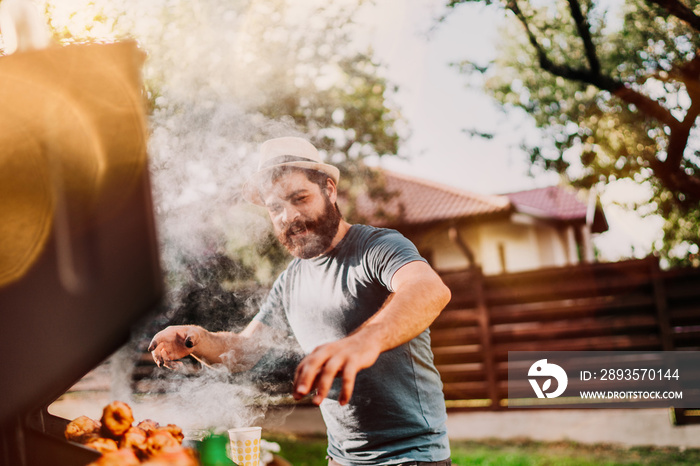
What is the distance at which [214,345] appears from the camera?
6.37ft

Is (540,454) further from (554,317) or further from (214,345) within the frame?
(214,345)

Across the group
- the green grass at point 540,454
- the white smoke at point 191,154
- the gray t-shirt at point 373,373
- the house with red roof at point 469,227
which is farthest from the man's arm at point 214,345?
the house with red roof at point 469,227

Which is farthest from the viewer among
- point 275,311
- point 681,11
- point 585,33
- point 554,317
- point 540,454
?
point 554,317

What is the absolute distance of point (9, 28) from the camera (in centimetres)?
135

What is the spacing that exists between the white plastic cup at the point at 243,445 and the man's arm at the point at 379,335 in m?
0.61

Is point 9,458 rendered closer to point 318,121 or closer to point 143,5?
point 143,5

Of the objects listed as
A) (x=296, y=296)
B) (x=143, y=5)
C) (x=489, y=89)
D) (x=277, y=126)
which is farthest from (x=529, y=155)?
(x=296, y=296)

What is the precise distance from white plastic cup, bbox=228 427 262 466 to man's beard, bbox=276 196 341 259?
0.63m

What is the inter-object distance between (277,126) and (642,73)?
4.95 m

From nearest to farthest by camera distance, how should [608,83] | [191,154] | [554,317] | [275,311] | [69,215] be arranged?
[69,215] < [275,311] < [191,154] < [608,83] < [554,317]

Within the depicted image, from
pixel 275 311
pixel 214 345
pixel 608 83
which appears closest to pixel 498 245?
pixel 608 83

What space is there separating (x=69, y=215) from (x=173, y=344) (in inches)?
29.5

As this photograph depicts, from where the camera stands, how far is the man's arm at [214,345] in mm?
1832

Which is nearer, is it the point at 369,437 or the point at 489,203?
the point at 369,437
